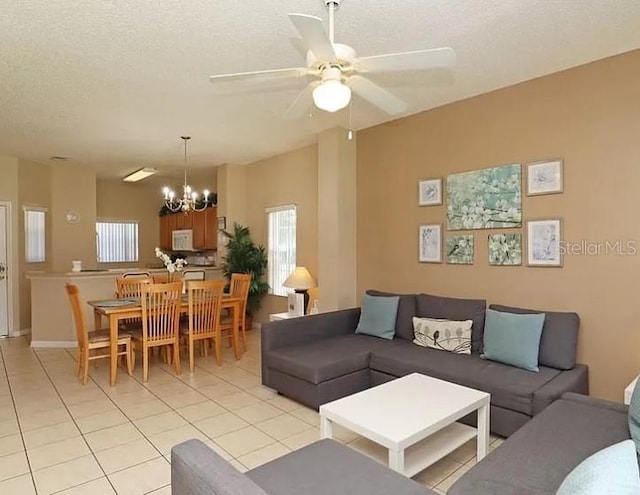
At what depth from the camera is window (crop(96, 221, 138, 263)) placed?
8422 mm

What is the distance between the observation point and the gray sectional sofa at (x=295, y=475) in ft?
3.99

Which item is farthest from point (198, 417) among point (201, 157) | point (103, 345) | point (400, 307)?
point (201, 157)

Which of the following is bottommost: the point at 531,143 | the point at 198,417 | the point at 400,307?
the point at 198,417

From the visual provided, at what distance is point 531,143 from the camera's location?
3.48 meters

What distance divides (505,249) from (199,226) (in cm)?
572

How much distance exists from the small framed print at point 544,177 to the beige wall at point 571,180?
5 cm

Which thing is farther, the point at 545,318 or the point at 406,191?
the point at 406,191

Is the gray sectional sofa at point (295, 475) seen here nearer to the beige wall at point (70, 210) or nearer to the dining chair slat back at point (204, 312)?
the dining chair slat back at point (204, 312)

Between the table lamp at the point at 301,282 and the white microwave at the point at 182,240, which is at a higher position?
the white microwave at the point at 182,240

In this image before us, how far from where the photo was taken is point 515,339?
3.07 meters

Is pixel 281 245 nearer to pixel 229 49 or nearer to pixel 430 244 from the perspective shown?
pixel 430 244

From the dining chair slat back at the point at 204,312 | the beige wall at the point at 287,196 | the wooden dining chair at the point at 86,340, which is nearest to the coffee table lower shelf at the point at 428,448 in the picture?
the dining chair slat back at the point at 204,312

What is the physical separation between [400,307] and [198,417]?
210 cm

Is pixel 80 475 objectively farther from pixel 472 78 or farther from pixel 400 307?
pixel 472 78
